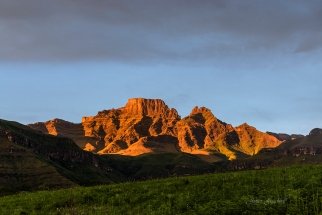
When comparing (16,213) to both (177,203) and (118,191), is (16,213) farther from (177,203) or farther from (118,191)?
(177,203)

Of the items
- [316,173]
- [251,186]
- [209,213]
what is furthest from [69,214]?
[316,173]

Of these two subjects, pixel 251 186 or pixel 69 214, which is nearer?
pixel 69 214

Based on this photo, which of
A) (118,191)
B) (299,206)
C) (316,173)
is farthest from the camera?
(118,191)

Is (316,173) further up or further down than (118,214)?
further up

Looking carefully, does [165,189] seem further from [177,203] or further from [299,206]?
[299,206]

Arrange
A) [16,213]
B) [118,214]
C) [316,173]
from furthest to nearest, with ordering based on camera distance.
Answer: [316,173], [16,213], [118,214]

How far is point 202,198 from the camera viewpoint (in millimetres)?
27703

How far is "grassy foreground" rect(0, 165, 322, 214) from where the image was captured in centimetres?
2420

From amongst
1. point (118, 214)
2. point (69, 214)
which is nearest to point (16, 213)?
point (69, 214)

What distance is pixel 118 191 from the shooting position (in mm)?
33219

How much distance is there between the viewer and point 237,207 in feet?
79.4

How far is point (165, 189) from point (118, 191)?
3.52 m

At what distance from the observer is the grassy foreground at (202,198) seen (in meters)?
24.2

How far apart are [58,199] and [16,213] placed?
4.20 meters
